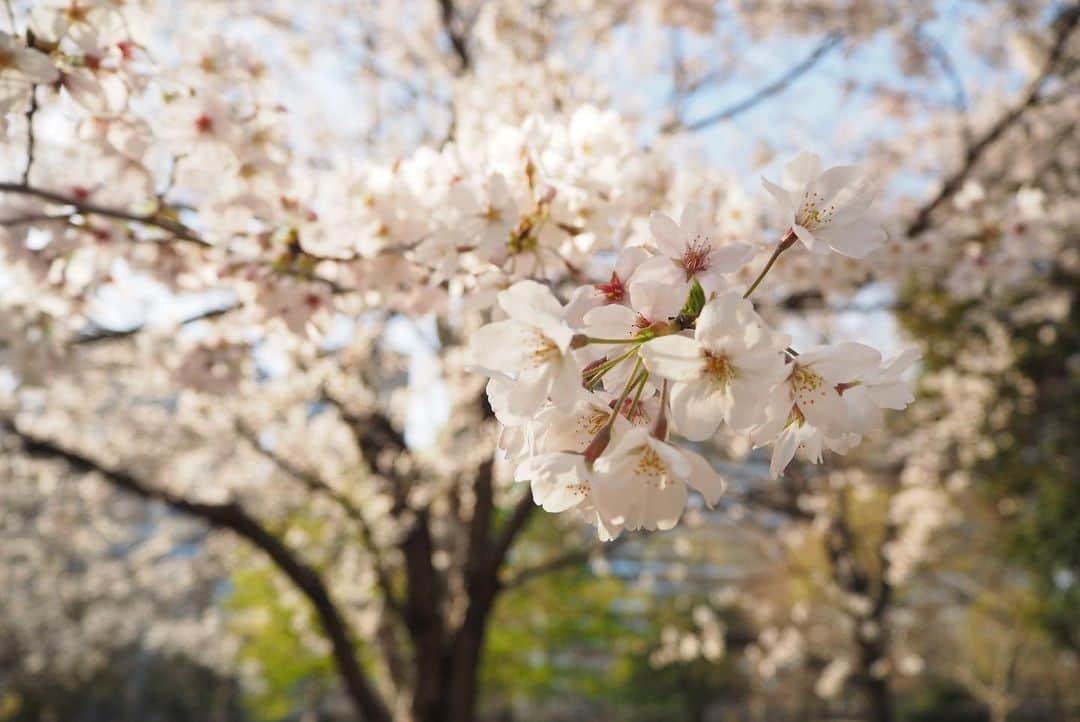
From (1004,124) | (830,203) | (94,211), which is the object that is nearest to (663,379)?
(830,203)

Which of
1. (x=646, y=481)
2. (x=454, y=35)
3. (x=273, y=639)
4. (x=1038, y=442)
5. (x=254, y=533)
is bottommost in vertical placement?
(x=646, y=481)

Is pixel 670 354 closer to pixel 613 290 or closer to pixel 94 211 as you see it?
pixel 613 290

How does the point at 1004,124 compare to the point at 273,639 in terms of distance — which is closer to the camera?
the point at 1004,124

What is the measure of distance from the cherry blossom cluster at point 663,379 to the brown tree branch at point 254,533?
3.42 metres

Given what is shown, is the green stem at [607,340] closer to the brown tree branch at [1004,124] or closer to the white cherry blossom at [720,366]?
the white cherry blossom at [720,366]

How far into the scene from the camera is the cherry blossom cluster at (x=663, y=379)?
73 centimetres

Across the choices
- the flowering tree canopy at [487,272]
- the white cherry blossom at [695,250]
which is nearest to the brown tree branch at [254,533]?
the flowering tree canopy at [487,272]

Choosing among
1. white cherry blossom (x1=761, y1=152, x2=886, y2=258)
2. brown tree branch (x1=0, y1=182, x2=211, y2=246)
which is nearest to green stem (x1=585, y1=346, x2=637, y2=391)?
white cherry blossom (x1=761, y1=152, x2=886, y2=258)

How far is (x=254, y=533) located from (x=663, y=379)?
3.59 metres

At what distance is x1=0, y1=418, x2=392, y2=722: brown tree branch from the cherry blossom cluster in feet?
11.2

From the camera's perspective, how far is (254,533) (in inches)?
151

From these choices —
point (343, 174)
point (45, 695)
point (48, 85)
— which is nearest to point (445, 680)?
point (343, 174)

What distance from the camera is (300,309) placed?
171 centimetres

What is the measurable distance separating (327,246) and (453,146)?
1.37 feet
